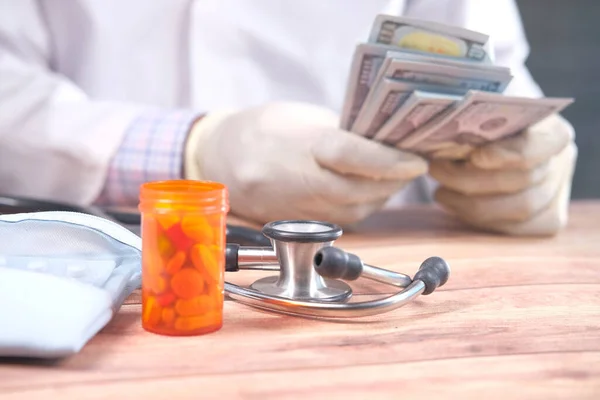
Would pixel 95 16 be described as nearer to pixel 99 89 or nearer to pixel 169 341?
pixel 99 89

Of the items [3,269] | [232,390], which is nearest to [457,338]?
[232,390]

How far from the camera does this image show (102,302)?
534 millimetres

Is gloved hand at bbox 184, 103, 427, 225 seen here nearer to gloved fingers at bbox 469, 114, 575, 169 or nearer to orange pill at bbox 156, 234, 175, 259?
gloved fingers at bbox 469, 114, 575, 169

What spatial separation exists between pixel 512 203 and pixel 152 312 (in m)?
0.62

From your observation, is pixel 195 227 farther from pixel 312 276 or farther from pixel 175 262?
pixel 312 276

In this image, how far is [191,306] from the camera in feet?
1.77

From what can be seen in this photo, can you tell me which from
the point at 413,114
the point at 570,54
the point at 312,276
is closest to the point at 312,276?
the point at 312,276

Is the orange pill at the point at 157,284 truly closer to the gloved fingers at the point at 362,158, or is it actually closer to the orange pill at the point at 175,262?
the orange pill at the point at 175,262

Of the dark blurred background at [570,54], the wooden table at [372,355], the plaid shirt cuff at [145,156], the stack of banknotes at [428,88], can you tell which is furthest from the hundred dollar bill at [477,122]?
the dark blurred background at [570,54]

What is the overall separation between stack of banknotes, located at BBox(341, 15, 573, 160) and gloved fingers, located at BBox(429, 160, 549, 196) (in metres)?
0.09

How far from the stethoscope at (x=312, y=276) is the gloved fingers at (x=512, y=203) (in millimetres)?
379

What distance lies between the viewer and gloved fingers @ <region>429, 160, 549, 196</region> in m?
1.00

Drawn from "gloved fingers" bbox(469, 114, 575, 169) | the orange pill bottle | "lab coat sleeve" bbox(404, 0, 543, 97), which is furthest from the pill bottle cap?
"lab coat sleeve" bbox(404, 0, 543, 97)

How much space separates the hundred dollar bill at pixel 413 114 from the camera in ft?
2.74
